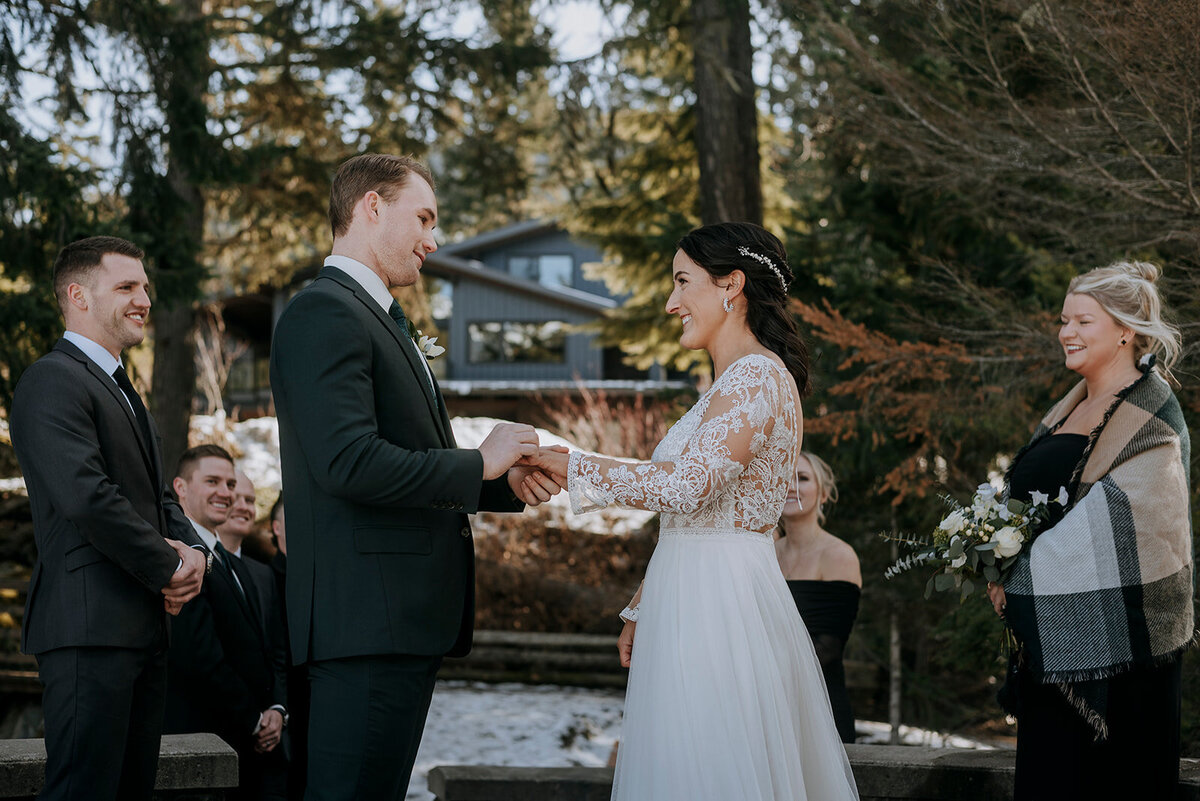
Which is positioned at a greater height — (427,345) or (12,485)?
(427,345)

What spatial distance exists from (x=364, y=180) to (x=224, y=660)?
2201 mm

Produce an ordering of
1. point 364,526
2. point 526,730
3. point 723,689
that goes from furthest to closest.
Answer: point 526,730 < point 723,689 < point 364,526

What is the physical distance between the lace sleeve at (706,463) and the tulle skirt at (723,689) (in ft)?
0.67

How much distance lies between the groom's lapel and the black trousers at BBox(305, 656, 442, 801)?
0.64 meters

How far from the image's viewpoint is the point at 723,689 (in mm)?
2994

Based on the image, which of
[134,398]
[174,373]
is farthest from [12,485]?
[134,398]

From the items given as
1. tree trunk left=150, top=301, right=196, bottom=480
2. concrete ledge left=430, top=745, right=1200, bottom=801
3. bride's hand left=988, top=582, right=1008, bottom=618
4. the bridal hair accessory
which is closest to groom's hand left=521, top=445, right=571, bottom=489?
the bridal hair accessory

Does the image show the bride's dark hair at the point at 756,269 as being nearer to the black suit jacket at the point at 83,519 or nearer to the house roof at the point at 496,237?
the black suit jacket at the point at 83,519

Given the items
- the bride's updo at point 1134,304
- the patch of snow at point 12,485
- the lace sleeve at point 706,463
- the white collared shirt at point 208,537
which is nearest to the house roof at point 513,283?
the patch of snow at point 12,485

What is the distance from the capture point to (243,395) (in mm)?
28688

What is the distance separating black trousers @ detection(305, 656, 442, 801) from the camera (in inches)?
104

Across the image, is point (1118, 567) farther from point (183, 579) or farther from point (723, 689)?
point (183, 579)

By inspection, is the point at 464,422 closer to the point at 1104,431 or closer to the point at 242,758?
the point at 242,758

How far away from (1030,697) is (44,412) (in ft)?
10.1
